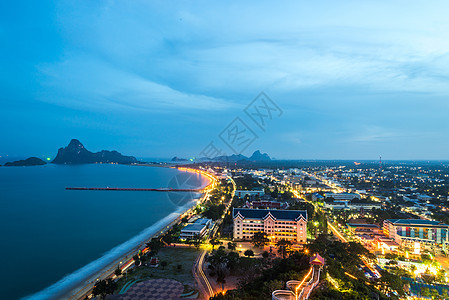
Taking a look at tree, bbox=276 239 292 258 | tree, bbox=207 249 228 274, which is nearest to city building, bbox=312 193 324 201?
tree, bbox=276 239 292 258

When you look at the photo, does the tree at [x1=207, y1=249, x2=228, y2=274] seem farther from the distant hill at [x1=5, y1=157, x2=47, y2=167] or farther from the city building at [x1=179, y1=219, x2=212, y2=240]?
the distant hill at [x1=5, y1=157, x2=47, y2=167]

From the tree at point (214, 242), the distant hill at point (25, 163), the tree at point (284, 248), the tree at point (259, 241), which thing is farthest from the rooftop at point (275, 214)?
the distant hill at point (25, 163)

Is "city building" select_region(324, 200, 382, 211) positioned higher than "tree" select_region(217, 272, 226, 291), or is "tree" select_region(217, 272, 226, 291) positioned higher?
"city building" select_region(324, 200, 382, 211)

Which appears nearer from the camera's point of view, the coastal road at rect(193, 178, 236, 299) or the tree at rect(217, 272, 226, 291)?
the coastal road at rect(193, 178, 236, 299)

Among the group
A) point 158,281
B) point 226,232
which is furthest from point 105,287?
point 226,232

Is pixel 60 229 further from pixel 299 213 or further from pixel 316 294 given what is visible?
pixel 316 294

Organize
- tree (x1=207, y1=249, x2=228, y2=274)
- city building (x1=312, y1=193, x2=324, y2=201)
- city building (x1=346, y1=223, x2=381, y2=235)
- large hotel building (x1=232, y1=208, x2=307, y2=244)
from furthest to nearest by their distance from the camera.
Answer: city building (x1=312, y1=193, x2=324, y2=201) < city building (x1=346, y1=223, x2=381, y2=235) < large hotel building (x1=232, y1=208, x2=307, y2=244) < tree (x1=207, y1=249, x2=228, y2=274)

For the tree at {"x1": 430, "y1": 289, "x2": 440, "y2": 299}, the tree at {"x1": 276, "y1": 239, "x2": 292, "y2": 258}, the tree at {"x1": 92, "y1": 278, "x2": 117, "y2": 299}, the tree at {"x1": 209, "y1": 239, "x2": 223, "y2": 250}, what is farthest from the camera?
the tree at {"x1": 209, "y1": 239, "x2": 223, "y2": 250}
